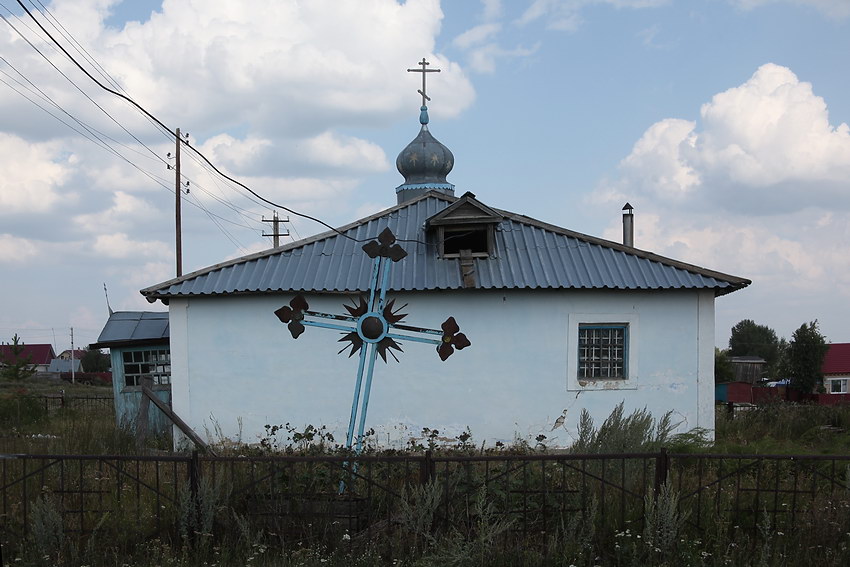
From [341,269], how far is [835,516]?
754cm

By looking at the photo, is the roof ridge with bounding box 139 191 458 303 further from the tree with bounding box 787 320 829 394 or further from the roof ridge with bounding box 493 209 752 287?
the tree with bounding box 787 320 829 394

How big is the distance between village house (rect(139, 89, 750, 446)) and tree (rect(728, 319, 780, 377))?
191ft

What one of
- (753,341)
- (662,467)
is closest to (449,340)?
(662,467)

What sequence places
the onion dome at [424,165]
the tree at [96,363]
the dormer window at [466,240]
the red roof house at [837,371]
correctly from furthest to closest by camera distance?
the tree at [96,363] → the red roof house at [837,371] → the onion dome at [424,165] → the dormer window at [466,240]

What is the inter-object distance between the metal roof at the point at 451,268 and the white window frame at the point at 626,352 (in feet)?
1.96

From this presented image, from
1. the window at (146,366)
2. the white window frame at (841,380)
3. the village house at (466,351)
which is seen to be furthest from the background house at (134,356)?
the white window frame at (841,380)

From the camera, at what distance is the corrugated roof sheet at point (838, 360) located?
4003 cm

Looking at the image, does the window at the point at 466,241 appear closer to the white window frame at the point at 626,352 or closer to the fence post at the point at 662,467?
the white window frame at the point at 626,352

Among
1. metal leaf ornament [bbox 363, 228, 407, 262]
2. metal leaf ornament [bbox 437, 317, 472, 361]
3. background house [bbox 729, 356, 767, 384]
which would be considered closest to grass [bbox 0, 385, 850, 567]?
metal leaf ornament [bbox 437, 317, 472, 361]

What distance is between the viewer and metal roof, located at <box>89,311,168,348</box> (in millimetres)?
12977

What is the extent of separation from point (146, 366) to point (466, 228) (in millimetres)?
6451

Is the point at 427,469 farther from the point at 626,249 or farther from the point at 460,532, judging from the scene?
the point at 626,249

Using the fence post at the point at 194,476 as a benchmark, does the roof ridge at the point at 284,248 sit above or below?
above

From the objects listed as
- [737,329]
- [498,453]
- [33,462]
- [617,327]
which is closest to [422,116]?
[617,327]
